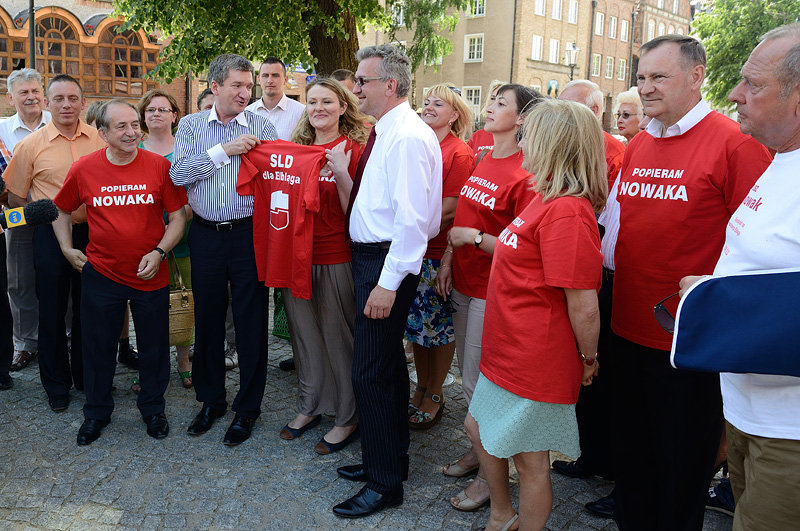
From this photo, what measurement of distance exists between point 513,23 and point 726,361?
137 ft

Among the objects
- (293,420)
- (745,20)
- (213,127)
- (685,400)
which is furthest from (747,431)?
(745,20)

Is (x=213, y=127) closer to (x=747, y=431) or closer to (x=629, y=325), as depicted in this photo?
(x=629, y=325)

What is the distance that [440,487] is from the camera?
12.8 feet

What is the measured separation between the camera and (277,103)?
260 inches

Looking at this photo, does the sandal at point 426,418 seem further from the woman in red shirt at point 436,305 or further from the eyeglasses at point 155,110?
the eyeglasses at point 155,110

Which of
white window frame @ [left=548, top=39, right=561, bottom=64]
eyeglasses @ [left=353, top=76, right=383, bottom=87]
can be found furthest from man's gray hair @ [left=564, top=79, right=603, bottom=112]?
white window frame @ [left=548, top=39, right=561, bottom=64]

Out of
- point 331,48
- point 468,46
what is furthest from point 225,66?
point 468,46

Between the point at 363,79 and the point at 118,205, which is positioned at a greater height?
the point at 363,79

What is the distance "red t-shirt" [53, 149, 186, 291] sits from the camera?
4324 millimetres

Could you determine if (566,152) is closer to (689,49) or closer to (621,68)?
(689,49)

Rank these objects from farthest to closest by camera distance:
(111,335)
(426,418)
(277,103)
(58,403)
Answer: (277,103) → (58,403) → (426,418) → (111,335)

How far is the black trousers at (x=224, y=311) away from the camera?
4398 mm

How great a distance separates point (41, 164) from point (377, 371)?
334 centimetres

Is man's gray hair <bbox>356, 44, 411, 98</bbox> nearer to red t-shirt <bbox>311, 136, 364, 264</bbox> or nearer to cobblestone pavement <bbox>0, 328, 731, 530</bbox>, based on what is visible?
red t-shirt <bbox>311, 136, 364, 264</bbox>
